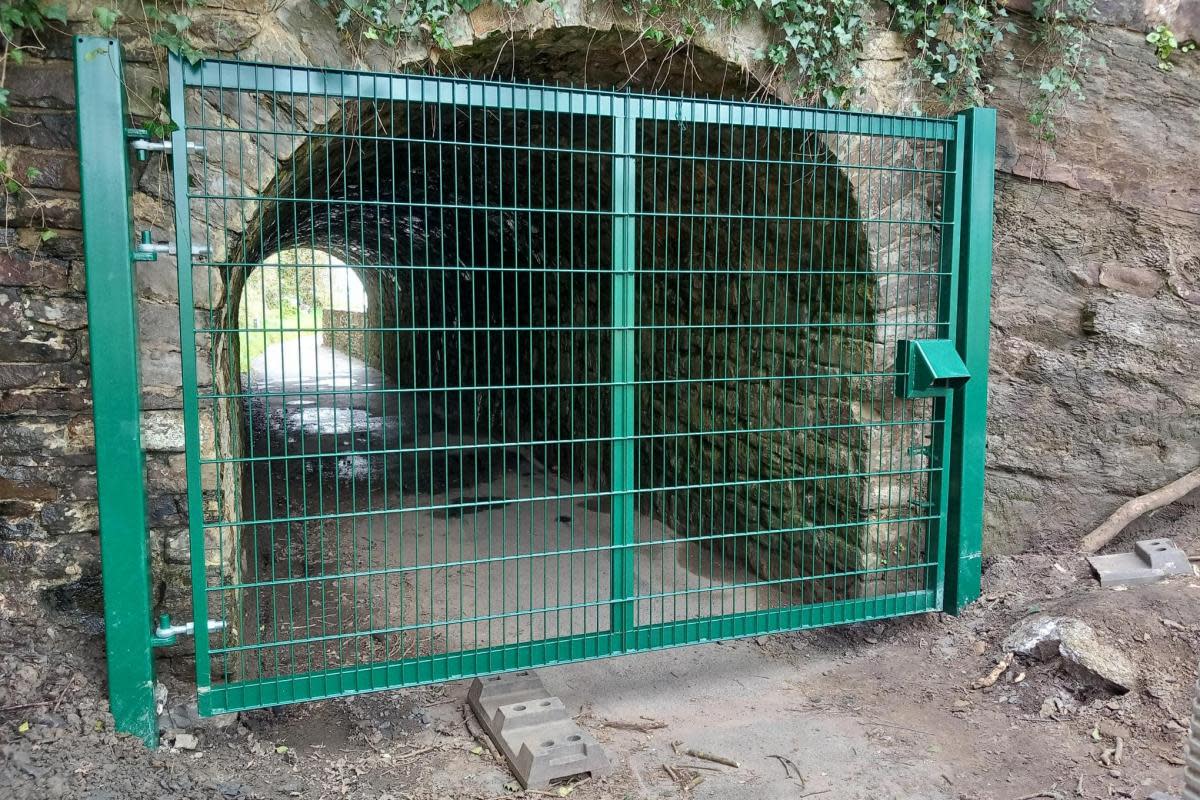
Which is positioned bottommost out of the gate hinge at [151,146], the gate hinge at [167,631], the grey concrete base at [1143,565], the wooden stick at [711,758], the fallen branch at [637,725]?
the wooden stick at [711,758]

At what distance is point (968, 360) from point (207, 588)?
319 cm

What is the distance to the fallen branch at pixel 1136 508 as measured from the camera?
171 inches

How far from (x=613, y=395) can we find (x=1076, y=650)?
2.07 m

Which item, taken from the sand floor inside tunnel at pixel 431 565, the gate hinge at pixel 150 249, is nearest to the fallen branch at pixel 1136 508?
the sand floor inside tunnel at pixel 431 565

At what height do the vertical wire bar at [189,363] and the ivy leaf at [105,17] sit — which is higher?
the ivy leaf at [105,17]

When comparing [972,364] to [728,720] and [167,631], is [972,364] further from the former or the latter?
[167,631]

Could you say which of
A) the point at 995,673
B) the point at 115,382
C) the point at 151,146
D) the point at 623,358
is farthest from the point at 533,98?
the point at 995,673

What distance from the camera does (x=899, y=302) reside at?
4.04 meters

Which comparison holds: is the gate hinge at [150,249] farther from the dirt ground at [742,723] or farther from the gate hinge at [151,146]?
the dirt ground at [742,723]

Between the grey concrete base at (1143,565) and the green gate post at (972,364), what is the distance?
0.58m

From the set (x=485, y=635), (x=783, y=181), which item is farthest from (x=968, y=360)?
(x=485, y=635)

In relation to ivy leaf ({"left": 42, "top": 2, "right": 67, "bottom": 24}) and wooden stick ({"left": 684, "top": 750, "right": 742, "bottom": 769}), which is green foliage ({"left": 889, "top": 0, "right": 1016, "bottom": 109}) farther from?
ivy leaf ({"left": 42, "top": 2, "right": 67, "bottom": 24})

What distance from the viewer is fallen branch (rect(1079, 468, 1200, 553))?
4348 millimetres

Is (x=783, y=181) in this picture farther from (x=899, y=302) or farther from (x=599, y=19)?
(x=599, y=19)
